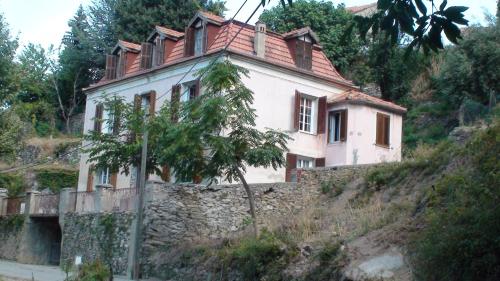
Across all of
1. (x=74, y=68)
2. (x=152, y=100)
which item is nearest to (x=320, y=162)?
(x=152, y=100)

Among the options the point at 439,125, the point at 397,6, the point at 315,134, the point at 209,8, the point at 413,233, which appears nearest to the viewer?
the point at 397,6

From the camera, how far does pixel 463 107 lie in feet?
116

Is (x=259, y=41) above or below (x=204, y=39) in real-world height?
below

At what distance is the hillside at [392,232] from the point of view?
13.0m

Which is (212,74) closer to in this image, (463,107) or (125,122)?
(125,122)

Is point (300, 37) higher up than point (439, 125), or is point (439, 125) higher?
point (300, 37)

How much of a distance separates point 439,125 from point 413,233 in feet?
73.4

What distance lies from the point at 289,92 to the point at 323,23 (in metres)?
13.4

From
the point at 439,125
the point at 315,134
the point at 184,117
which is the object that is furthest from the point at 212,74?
the point at 439,125

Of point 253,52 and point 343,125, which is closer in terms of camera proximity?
point 253,52

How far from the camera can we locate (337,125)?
34.1 meters

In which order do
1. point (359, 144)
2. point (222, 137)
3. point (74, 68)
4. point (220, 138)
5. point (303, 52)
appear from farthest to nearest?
point (74, 68) < point (303, 52) < point (359, 144) < point (222, 137) < point (220, 138)

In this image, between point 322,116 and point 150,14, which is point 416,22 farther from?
point 150,14

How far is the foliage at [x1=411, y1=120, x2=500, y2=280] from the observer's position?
41.4ft
